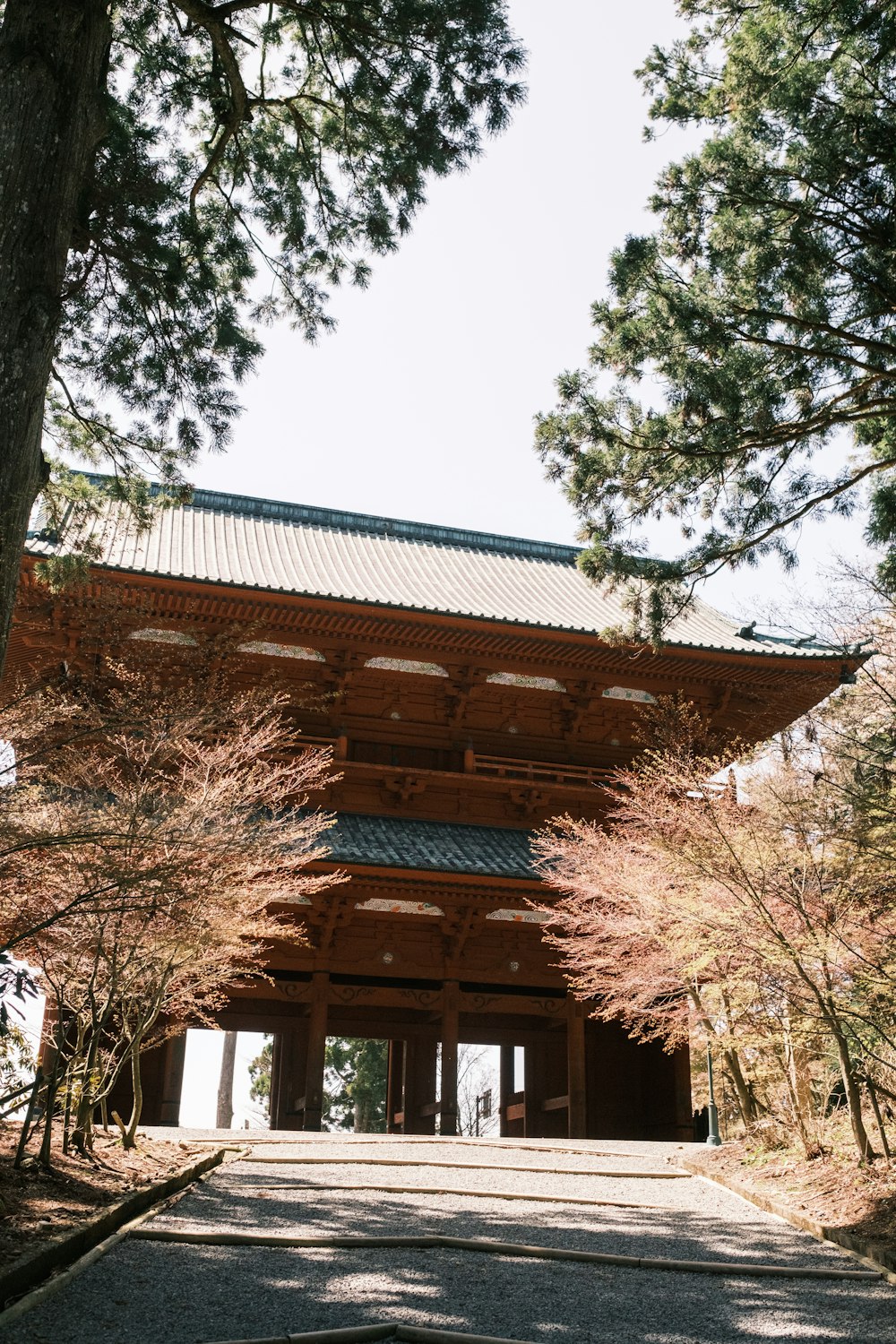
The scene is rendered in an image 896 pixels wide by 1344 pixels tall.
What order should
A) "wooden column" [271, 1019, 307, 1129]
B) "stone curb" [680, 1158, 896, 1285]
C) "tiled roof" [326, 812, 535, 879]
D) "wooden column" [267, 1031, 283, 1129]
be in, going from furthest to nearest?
"wooden column" [267, 1031, 283, 1129]
"wooden column" [271, 1019, 307, 1129]
"tiled roof" [326, 812, 535, 879]
"stone curb" [680, 1158, 896, 1285]

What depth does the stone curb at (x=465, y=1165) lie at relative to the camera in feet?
28.5

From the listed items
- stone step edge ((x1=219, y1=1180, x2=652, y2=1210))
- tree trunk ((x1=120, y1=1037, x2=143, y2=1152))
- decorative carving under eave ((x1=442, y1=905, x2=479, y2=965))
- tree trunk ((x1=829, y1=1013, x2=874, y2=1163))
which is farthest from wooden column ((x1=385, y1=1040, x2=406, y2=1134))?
tree trunk ((x1=829, y1=1013, x2=874, y2=1163))

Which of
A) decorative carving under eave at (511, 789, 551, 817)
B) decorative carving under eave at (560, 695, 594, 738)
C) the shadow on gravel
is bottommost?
the shadow on gravel

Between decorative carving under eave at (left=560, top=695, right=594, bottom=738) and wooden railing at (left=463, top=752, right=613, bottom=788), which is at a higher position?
decorative carving under eave at (left=560, top=695, right=594, bottom=738)

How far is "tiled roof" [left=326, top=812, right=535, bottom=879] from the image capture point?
12242 mm

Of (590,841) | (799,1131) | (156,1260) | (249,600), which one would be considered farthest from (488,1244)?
(249,600)

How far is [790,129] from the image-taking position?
6789 mm

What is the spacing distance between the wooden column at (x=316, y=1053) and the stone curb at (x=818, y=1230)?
5.01 m

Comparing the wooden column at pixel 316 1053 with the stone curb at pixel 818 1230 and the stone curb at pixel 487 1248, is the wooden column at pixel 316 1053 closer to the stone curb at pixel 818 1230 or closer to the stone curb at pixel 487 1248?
the stone curb at pixel 818 1230

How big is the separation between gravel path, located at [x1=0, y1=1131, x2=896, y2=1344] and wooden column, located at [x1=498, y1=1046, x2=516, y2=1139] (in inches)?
359

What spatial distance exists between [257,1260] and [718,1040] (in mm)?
5016

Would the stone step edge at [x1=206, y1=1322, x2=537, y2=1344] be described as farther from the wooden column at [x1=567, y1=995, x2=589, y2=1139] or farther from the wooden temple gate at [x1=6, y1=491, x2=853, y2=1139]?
the wooden column at [x1=567, y1=995, x2=589, y2=1139]

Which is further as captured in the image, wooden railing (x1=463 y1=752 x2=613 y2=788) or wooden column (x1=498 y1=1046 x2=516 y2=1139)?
wooden column (x1=498 y1=1046 x2=516 y2=1139)

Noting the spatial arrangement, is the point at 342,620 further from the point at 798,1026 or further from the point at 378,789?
the point at 798,1026
